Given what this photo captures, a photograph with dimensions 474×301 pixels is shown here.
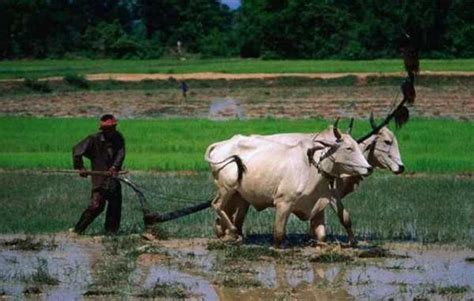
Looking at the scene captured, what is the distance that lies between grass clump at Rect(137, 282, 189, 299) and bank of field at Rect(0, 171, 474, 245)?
2.61 m

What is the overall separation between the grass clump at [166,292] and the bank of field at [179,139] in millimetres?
8524

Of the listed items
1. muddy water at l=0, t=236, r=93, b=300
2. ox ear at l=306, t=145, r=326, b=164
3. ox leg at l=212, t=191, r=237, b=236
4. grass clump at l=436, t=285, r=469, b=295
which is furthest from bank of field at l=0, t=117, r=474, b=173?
grass clump at l=436, t=285, r=469, b=295

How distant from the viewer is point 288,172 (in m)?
10.4

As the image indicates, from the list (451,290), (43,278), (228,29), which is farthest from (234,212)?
(228,29)

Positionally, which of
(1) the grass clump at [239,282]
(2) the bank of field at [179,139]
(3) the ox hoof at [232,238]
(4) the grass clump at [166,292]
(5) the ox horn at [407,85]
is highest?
(5) the ox horn at [407,85]

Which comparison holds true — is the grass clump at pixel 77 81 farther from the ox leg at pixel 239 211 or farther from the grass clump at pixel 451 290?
the grass clump at pixel 451 290

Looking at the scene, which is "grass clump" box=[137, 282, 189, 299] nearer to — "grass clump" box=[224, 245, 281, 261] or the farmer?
"grass clump" box=[224, 245, 281, 261]

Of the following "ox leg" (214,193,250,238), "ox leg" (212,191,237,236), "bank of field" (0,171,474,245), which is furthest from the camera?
"bank of field" (0,171,474,245)

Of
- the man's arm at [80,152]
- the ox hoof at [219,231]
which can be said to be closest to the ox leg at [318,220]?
the ox hoof at [219,231]

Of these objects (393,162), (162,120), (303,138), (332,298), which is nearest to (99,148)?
(303,138)

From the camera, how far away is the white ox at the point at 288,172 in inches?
405

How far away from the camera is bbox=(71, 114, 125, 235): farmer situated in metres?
11.2

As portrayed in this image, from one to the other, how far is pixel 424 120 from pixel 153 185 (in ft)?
33.1

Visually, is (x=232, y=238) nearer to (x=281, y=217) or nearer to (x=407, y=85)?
(x=281, y=217)
